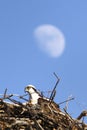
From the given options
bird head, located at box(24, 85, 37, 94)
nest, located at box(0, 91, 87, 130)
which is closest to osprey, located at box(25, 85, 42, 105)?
bird head, located at box(24, 85, 37, 94)

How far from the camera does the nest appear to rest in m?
8.05

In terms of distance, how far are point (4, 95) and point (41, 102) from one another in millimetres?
925

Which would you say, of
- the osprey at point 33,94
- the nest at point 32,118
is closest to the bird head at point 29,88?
the osprey at point 33,94

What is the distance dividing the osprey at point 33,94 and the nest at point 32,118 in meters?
0.97

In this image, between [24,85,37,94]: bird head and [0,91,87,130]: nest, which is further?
[24,85,37,94]: bird head

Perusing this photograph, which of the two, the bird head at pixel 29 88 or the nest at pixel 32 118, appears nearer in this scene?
the nest at pixel 32 118

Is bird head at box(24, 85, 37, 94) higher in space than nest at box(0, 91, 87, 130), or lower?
higher

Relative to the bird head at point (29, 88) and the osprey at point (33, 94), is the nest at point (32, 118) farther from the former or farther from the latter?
the bird head at point (29, 88)

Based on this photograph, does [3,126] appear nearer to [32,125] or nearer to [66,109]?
[32,125]

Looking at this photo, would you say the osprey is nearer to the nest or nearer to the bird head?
the bird head

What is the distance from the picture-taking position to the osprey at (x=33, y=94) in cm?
974

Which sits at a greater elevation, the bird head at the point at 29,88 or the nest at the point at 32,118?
the bird head at the point at 29,88

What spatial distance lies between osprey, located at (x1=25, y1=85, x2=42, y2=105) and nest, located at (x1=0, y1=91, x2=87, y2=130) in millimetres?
967

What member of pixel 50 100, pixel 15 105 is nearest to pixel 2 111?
pixel 15 105
